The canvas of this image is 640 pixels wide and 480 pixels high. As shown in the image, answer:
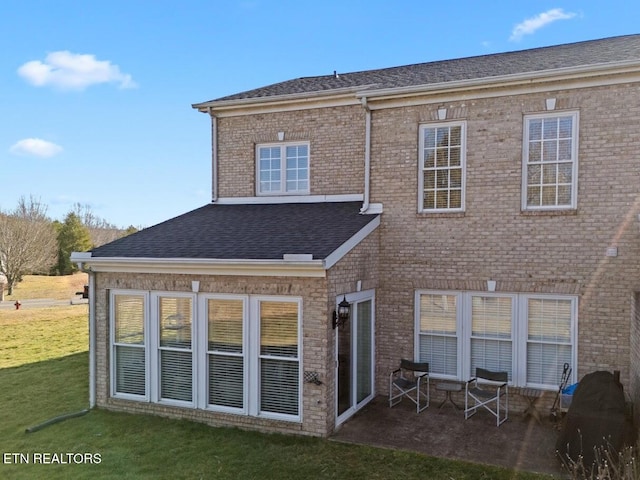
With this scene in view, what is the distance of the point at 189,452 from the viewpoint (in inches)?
278

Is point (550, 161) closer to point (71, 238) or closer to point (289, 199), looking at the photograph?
point (289, 199)

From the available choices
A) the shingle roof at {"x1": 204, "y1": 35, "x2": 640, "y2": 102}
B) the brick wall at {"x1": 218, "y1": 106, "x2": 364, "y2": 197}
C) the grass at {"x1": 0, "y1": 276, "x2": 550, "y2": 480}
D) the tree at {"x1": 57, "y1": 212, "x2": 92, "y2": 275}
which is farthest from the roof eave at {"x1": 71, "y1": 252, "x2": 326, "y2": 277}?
the tree at {"x1": 57, "y1": 212, "x2": 92, "y2": 275}

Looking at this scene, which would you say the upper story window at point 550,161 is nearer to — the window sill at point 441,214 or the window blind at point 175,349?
the window sill at point 441,214

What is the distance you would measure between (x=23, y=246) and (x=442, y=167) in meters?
40.0

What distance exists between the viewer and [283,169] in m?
11.4

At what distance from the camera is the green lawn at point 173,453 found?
632 centimetres

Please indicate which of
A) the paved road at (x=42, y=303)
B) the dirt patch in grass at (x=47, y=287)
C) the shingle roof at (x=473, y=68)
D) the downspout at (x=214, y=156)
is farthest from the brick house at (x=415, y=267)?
the dirt patch in grass at (x=47, y=287)

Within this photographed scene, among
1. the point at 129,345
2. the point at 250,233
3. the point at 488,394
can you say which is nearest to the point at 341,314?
the point at 250,233

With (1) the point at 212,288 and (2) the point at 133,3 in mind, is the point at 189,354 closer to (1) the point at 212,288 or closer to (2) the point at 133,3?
(1) the point at 212,288

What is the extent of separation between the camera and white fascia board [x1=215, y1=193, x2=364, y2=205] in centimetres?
1063

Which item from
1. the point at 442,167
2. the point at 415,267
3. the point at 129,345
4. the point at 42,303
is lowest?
the point at 42,303

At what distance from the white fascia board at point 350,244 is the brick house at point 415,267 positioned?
0.06 m

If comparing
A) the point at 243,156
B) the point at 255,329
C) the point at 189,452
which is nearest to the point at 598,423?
the point at 255,329

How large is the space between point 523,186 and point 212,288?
6276mm
